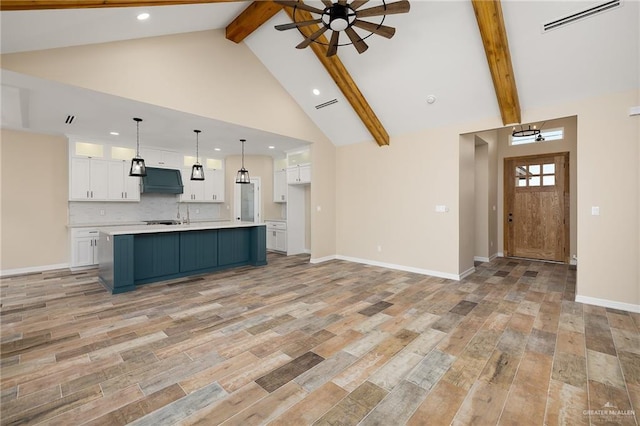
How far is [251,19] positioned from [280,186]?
4609 mm

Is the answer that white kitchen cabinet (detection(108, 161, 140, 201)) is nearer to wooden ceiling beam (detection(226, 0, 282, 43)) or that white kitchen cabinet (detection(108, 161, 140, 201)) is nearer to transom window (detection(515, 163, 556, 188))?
wooden ceiling beam (detection(226, 0, 282, 43))

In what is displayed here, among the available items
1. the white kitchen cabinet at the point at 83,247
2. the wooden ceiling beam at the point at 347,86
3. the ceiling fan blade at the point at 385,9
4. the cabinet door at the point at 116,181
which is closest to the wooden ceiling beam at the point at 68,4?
the wooden ceiling beam at the point at 347,86

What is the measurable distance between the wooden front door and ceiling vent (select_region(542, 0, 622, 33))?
13.3 ft

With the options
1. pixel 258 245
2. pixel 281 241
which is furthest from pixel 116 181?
pixel 281 241

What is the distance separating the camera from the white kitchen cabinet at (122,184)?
6367 mm

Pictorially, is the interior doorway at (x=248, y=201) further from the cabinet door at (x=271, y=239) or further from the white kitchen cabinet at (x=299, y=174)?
the white kitchen cabinet at (x=299, y=174)

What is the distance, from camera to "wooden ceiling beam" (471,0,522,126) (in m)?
3.15

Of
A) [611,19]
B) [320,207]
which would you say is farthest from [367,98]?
[611,19]

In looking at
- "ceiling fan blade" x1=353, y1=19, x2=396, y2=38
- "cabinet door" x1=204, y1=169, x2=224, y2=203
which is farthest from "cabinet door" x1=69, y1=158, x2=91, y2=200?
"ceiling fan blade" x1=353, y1=19, x2=396, y2=38

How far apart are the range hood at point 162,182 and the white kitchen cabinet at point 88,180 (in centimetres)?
75

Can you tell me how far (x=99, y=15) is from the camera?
3.02m

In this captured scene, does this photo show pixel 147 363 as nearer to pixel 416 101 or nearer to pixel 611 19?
pixel 416 101

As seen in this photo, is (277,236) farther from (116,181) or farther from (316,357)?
(316,357)

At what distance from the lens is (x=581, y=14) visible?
305 cm
